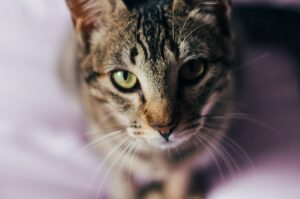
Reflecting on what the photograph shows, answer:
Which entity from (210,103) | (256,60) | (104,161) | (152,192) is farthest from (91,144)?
(256,60)

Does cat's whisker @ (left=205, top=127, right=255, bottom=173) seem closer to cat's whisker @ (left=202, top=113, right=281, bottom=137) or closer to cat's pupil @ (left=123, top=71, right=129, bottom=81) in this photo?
cat's whisker @ (left=202, top=113, right=281, bottom=137)

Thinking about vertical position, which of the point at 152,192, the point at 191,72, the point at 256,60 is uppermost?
the point at 256,60

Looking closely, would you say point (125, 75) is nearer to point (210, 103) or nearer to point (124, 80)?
point (124, 80)

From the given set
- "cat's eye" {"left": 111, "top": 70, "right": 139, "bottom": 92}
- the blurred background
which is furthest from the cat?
the blurred background

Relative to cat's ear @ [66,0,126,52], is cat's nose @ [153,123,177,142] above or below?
below

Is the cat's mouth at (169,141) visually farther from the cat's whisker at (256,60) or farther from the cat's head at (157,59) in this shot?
the cat's whisker at (256,60)

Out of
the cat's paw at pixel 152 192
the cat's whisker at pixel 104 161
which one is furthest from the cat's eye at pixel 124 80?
the cat's paw at pixel 152 192

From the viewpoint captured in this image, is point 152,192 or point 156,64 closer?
point 156,64

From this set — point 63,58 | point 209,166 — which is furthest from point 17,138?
point 209,166

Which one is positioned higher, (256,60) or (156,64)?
(256,60)

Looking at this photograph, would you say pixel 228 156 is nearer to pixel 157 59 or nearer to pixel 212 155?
pixel 212 155
